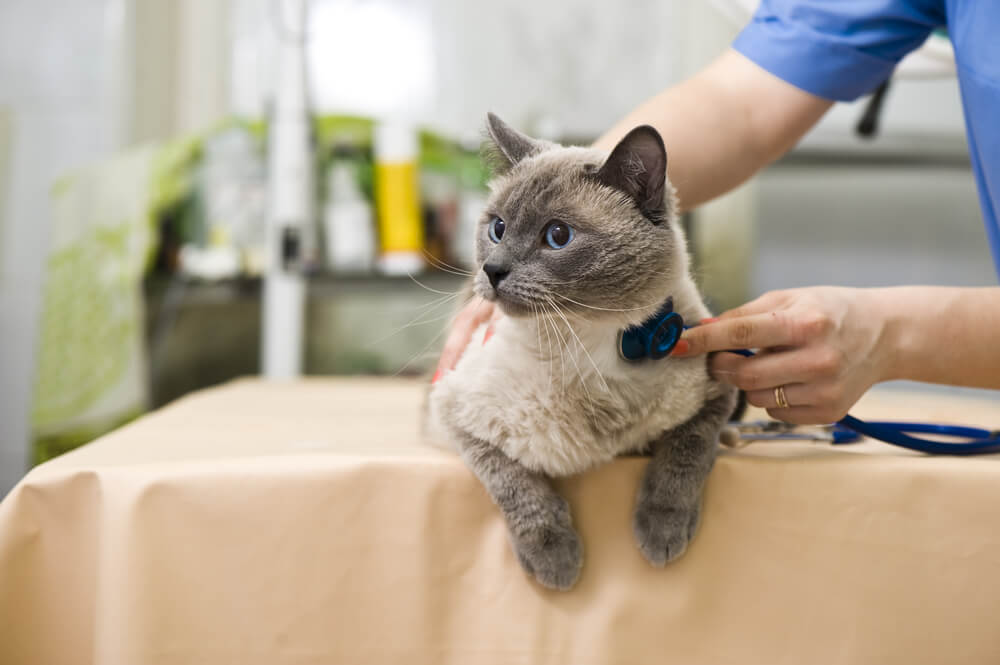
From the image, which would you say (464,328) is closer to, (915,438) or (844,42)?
(915,438)

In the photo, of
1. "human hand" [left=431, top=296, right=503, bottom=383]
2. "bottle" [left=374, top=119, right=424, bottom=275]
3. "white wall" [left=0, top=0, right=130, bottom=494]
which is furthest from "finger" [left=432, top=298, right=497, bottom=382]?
"white wall" [left=0, top=0, right=130, bottom=494]

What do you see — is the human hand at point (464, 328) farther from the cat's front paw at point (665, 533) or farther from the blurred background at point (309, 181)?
the blurred background at point (309, 181)

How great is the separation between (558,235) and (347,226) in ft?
4.02

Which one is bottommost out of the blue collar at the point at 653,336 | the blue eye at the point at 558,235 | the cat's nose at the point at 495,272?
the blue collar at the point at 653,336

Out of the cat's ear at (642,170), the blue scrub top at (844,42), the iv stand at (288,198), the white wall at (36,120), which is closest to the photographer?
the cat's ear at (642,170)

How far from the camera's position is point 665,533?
599mm

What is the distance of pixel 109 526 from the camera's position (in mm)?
607

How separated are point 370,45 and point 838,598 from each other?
6.64ft

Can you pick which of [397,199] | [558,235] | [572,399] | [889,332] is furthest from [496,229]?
[397,199]

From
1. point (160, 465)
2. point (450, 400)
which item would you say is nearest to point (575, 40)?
point (450, 400)

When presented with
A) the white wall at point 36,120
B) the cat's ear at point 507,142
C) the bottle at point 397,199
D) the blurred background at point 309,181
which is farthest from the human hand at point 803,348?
the white wall at point 36,120

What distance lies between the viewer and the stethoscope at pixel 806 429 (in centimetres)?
64

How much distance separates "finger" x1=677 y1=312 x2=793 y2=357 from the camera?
0.62m

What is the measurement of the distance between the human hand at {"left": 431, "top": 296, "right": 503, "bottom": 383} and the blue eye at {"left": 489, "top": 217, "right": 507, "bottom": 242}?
128mm
